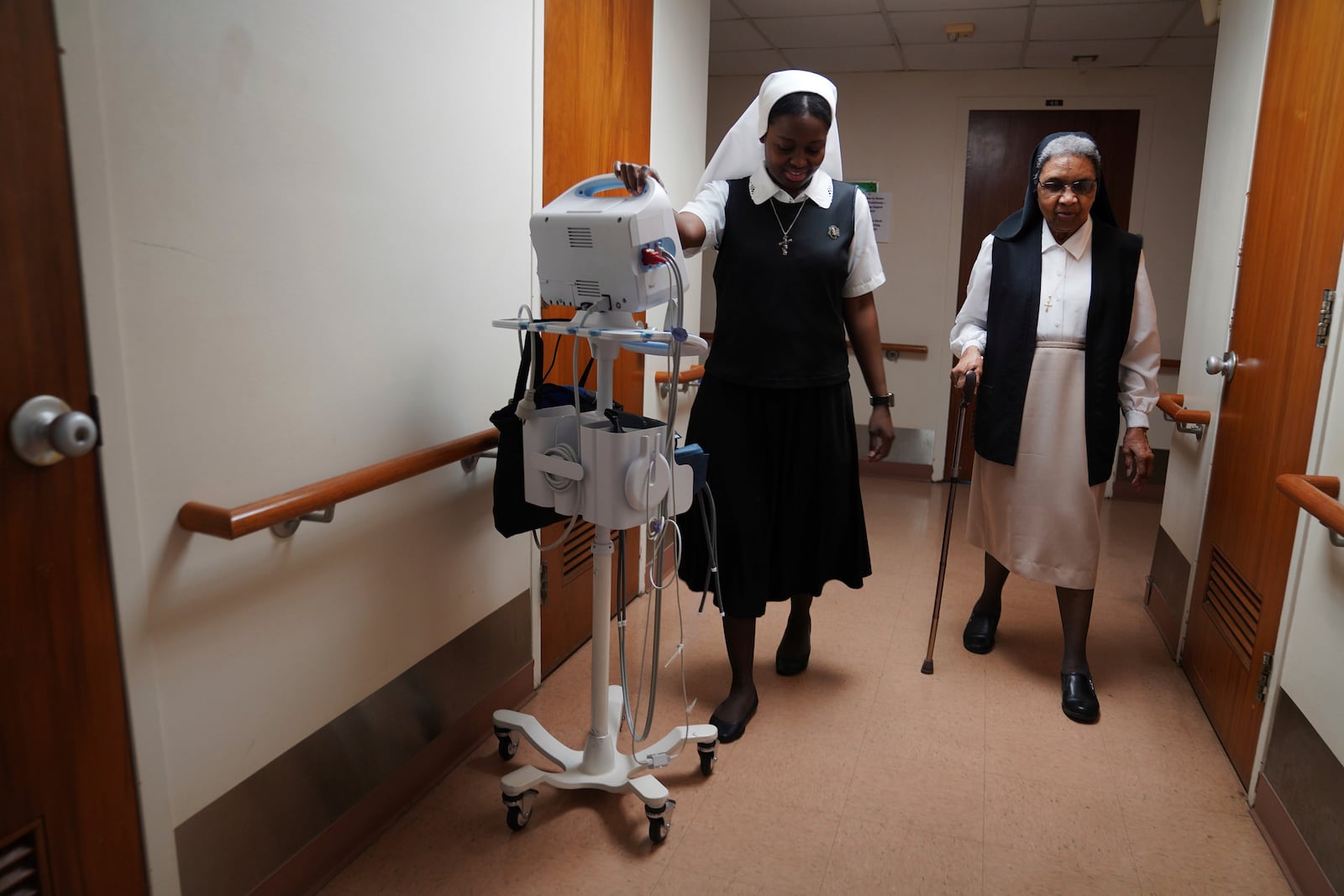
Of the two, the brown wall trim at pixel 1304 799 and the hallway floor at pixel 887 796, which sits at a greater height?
the brown wall trim at pixel 1304 799

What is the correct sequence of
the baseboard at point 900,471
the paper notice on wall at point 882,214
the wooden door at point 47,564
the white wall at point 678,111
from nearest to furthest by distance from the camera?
the wooden door at point 47,564 < the white wall at point 678,111 < the paper notice on wall at point 882,214 < the baseboard at point 900,471

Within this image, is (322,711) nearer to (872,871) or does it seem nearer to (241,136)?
(241,136)

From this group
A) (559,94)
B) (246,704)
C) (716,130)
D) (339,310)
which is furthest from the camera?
(716,130)

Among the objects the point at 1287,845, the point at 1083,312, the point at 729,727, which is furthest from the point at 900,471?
the point at 1287,845

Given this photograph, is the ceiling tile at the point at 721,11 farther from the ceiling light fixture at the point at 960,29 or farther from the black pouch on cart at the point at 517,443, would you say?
the black pouch on cart at the point at 517,443

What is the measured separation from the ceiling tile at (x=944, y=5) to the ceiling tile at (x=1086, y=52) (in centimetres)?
59

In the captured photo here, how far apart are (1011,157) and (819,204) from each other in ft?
10.3

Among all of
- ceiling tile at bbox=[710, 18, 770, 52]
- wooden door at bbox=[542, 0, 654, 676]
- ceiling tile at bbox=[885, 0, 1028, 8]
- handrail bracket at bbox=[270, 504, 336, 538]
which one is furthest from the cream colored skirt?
ceiling tile at bbox=[710, 18, 770, 52]

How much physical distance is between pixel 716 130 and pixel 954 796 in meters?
4.13

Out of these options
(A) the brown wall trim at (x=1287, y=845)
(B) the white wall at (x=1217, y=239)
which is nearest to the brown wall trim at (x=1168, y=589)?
(B) the white wall at (x=1217, y=239)

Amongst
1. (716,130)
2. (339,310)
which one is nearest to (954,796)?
(339,310)

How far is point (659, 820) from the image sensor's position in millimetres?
1748

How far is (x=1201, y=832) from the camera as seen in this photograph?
6.06ft

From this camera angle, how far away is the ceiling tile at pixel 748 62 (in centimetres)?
455
